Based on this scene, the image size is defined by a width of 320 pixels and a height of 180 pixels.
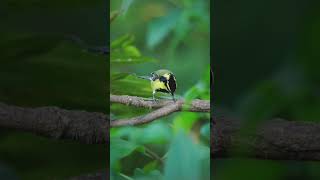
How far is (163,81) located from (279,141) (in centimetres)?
81

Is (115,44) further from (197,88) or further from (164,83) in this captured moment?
(197,88)

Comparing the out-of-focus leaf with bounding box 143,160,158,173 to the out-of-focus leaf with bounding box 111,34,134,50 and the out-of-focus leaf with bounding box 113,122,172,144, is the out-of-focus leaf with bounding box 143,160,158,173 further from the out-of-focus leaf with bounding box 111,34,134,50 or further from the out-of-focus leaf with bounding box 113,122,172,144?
the out-of-focus leaf with bounding box 111,34,134,50

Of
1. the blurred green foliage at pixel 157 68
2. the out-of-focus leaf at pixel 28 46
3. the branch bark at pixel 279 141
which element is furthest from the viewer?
the blurred green foliage at pixel 157 68

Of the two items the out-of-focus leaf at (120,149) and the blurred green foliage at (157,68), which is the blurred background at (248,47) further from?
the out-of-focus leaf at (120,149)

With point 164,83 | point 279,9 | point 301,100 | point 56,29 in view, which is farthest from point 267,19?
point 56,29

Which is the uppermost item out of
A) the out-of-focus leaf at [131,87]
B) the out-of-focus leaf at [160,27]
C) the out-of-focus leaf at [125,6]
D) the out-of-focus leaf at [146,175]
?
the out-of-focus leaf at [125,6]

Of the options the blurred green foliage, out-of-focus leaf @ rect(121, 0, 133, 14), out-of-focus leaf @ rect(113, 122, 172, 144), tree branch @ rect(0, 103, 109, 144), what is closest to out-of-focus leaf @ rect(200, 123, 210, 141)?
the blurred green foliage

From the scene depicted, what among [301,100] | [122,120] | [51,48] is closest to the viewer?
[301,100]

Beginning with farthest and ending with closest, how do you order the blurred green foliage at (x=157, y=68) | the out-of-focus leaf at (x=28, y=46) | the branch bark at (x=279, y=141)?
the blurred green foliage at (x=157, y=68) → the out-of-focus leaf at (x=28, y=46) → the branch bark at (x=279, y=141)

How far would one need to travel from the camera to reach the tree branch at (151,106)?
3.18m

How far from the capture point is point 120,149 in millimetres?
3201

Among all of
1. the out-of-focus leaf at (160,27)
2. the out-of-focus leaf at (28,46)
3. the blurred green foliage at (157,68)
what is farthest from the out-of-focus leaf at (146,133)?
the out-of-focus leaf at (28,46)

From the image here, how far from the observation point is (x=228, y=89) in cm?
307

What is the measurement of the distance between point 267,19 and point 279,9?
122mm
